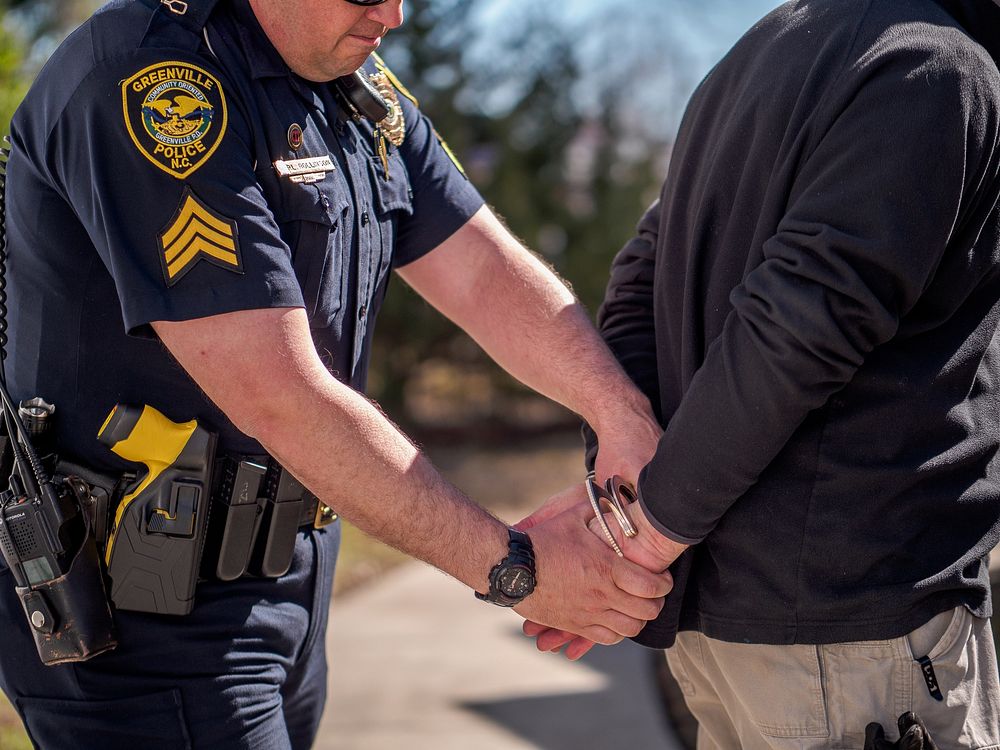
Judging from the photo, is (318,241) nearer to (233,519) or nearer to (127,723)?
(233,519)

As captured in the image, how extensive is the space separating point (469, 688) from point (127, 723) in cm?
212

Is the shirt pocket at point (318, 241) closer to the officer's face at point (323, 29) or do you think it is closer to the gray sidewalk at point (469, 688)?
the officer's face at point (323, 29)

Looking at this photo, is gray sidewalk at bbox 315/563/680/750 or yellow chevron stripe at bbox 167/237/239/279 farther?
gray sidewalk at bbox 315/563/680/750

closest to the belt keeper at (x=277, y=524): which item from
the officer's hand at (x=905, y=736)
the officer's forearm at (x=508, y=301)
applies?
the officer's forearm at (x=508, y=301)

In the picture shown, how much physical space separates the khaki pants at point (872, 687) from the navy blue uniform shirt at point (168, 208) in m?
0.92

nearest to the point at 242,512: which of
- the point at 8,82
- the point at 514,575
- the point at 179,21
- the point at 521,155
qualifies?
the point at 514,575

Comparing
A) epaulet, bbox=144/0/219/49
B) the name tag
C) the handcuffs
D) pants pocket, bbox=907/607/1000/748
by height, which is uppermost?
epaulet, bbox=144/0/219/49

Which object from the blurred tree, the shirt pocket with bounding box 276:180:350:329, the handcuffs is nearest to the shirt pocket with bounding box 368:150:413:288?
the shirt pocket with bounding box 276:180:350:329

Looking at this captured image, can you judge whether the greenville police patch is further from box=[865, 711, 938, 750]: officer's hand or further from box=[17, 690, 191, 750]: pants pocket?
box=[865, 711, 938, 750]: officer's hand

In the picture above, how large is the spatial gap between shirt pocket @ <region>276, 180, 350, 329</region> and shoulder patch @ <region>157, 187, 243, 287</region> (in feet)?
0.53

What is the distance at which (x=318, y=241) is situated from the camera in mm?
1848

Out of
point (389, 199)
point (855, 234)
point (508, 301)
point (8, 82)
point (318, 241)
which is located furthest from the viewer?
point (8, 82)

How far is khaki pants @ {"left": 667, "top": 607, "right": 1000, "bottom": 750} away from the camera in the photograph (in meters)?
1.62

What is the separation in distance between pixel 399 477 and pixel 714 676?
0.64m
